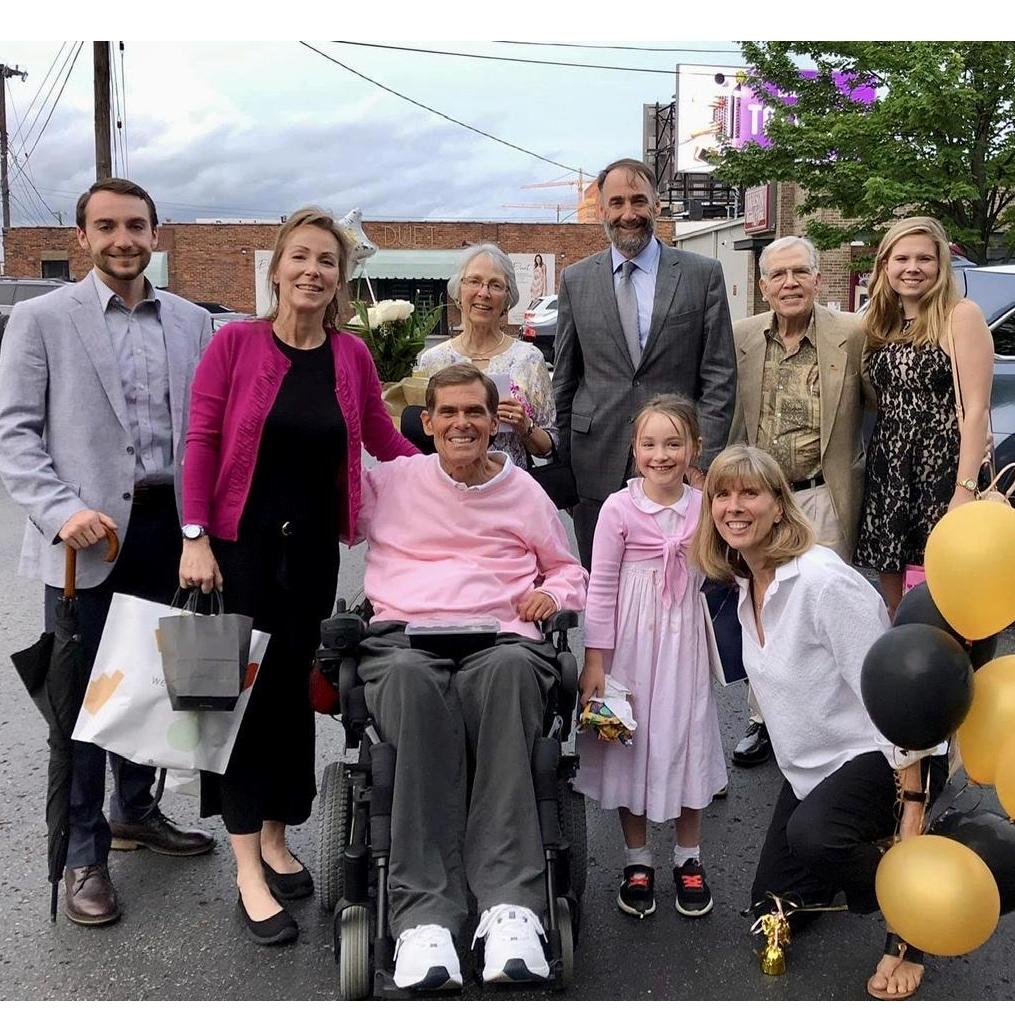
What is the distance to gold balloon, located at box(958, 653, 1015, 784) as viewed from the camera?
2.50 metres

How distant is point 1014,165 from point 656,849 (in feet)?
42.4

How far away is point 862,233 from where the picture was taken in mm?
15359

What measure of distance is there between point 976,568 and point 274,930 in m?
2.16

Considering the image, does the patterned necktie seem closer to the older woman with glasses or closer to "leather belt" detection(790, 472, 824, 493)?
the older woman with glasses

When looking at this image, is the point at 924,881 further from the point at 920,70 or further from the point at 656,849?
the point at 920,70

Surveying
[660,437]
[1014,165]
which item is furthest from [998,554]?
[1014,165]

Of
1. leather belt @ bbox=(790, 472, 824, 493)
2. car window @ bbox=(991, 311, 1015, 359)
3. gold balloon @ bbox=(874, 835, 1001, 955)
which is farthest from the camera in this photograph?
car window @ bbox=(991, 311, 1015, 359)

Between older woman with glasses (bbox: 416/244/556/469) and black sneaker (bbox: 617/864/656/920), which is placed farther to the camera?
older woman with glasses (bbox: 416/244/556/469)

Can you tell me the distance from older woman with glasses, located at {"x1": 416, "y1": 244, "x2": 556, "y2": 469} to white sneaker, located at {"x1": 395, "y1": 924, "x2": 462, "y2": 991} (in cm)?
178

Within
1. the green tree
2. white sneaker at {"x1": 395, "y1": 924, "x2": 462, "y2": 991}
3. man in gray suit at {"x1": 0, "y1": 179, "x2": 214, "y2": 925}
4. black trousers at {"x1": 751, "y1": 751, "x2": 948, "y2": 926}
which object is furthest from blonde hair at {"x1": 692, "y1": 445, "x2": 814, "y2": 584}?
the green tree

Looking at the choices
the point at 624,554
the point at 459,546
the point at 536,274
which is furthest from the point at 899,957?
the point at 536,274

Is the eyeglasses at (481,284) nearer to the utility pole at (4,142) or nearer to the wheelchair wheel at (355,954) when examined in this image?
the wheelchair wheel at (355,954)

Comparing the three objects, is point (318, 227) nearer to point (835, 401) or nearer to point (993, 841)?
point (835, 401)

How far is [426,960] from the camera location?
2.48 meters
